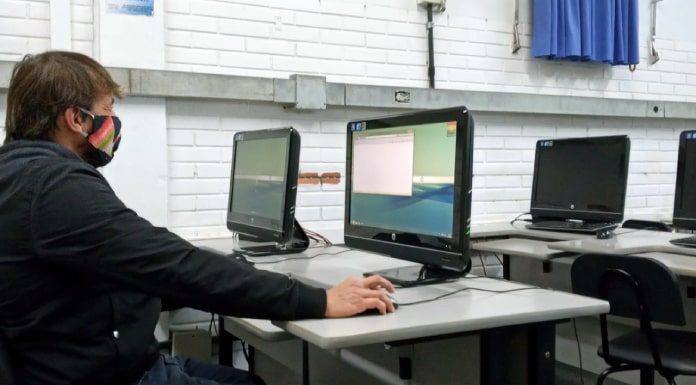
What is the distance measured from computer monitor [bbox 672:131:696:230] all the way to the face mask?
2.36m

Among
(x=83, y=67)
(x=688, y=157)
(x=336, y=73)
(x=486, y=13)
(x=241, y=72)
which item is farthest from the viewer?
(x=486, y=13)

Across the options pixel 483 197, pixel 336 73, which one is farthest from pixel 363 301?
pixel 483 197

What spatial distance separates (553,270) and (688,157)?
83cm

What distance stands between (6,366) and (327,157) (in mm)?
2496

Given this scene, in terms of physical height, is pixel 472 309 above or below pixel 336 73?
below

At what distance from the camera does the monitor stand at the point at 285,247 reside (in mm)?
2564

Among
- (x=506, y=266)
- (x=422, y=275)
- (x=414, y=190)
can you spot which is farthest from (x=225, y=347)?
(x=506, y=266)

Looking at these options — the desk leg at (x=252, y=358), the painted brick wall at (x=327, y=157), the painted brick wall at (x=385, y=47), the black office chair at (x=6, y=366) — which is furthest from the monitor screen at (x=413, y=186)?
the painted brick wall at (x=385, y=47)

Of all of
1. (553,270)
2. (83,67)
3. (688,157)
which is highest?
(83,67)

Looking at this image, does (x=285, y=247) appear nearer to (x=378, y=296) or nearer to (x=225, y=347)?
(x=225, y=347)

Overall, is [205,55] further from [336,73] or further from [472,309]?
[472,309]

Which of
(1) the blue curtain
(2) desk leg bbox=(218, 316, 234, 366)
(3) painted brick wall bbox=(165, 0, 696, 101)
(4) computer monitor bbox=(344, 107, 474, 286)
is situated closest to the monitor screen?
(4) computer monitor bbox=(344, 107, 474, 286)

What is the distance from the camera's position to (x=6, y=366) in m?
1.23

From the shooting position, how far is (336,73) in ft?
11.9
